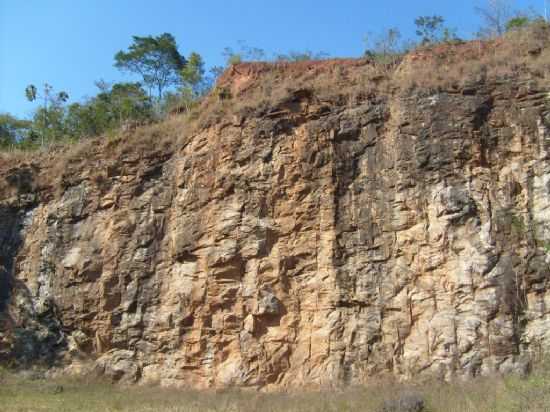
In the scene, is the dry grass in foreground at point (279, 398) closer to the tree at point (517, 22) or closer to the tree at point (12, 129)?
the tree at point (517, 22)

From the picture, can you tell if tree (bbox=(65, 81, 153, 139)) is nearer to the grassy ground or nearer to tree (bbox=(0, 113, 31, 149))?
tree (bbox=(0, 113, 31, 149))

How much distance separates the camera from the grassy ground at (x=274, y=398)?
924 cm

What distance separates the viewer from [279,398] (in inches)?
448

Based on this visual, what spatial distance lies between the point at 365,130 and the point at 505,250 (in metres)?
3.72

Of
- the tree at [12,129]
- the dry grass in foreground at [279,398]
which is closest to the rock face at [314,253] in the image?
the dry grass in foreground at [279,398]

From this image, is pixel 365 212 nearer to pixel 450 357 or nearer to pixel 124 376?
pixel 450 357

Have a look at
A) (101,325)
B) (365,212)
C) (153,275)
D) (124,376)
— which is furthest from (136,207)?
(365,212)

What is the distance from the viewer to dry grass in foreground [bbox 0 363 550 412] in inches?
364

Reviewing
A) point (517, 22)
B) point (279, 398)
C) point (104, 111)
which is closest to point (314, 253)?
point (279, 398)

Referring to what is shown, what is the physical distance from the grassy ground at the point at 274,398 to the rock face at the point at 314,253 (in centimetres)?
60

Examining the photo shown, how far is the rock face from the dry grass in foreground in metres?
0.57

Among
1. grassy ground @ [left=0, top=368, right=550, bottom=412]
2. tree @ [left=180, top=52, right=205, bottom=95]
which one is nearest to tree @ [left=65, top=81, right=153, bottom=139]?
tree @ [left=180, top=52, right=205, bottom=95]

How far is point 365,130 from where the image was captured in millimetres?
13516

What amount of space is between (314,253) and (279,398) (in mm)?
2906
